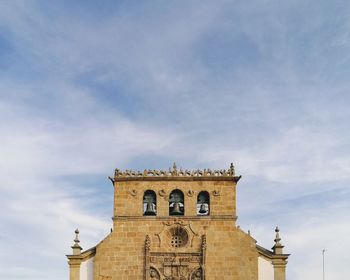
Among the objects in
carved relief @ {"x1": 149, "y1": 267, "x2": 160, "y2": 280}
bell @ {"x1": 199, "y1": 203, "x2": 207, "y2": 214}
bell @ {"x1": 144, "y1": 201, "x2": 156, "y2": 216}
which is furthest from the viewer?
bell @ {"x1": 199, "y1": 203, "x2": 207, "y2": 214}

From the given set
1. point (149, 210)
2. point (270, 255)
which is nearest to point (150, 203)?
point (149, 210)

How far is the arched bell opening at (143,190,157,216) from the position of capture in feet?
115

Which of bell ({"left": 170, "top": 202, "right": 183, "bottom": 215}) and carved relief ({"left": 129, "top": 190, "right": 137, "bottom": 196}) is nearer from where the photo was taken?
bell ({"left": 170, "top": 202, "right": 183, "bottom": 215})

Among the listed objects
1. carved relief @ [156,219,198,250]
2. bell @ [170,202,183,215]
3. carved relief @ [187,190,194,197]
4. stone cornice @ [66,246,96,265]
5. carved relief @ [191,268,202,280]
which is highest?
carved relief @ [187,190,194,197]

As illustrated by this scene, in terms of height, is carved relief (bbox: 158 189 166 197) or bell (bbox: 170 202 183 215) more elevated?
carved relief (bbox: 158 189 166 197)

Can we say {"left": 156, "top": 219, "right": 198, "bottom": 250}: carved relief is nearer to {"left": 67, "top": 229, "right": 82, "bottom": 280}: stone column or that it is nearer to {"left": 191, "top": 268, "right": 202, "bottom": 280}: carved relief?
{"left": 191, "top": 268, "right": 202, "bottom": 280}: carved relief

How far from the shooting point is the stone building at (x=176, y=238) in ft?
111

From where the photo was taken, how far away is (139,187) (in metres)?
35.1

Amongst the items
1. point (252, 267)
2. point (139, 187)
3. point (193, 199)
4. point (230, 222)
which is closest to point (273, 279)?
point (252, 267)

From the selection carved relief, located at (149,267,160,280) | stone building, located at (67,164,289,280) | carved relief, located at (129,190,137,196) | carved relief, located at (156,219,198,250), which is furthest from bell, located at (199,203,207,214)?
carved relief, located at (149,267,160,280)

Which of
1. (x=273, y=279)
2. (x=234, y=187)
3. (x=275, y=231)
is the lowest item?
(x=273, y=279)

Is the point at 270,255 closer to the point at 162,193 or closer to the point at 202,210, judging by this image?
the point at 202,210

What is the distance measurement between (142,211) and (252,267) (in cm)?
670

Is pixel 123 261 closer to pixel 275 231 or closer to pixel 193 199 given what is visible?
pixel 193 199
